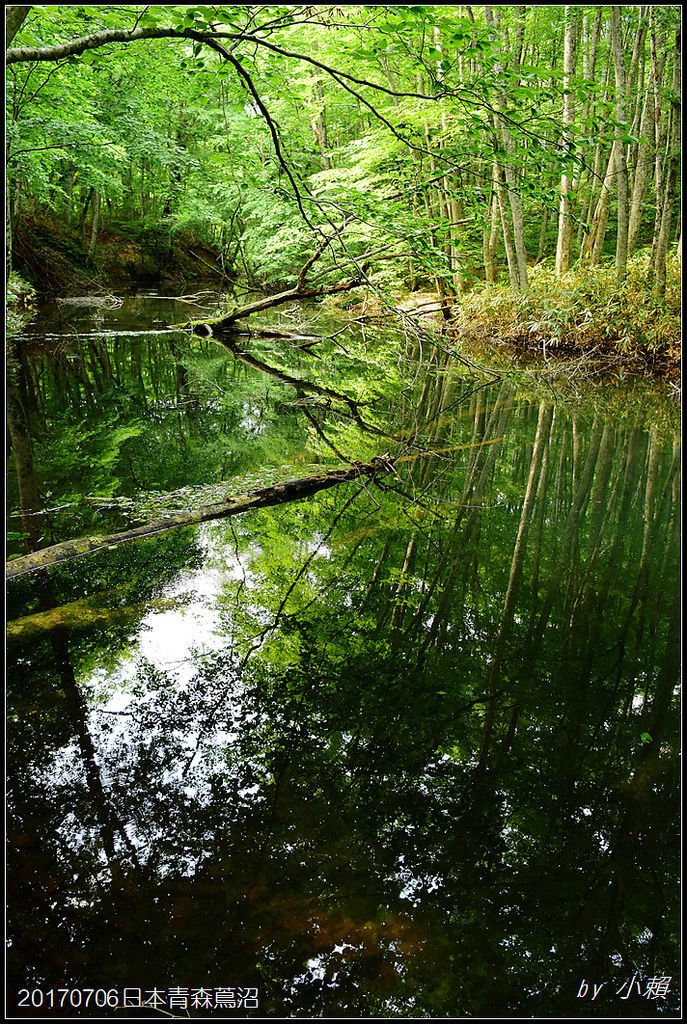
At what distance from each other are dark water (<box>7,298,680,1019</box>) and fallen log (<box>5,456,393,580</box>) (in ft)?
0.37

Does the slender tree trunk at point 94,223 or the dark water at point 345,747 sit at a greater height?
the slender tree trunk at point 94,223

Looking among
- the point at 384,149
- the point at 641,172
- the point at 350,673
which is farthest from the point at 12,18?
the point at 384,149

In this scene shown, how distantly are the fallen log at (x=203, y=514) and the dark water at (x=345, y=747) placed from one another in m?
0.11

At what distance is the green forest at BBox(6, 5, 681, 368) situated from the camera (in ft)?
13.3

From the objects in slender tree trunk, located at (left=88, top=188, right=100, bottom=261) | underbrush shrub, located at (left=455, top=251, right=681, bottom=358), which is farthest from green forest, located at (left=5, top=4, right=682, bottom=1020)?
slender tree trunk, located at (left=88, top=188, right=100, bottom=261)

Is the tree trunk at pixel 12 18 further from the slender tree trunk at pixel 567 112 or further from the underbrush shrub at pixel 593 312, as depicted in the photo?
the underbrush shrub at pixel 593 312

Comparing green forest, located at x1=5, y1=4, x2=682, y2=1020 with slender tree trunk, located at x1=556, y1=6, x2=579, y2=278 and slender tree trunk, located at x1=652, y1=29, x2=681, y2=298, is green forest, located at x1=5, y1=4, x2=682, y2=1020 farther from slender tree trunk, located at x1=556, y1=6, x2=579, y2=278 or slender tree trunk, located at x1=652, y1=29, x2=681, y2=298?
slender tree trunk, located at x1=556, y1=6, x2=579, y2=278

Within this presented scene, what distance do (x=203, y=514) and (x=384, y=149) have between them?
12845 mm

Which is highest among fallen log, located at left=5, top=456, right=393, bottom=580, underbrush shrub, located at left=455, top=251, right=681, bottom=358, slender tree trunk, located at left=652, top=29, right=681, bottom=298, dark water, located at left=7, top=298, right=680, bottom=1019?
slender tree trunk, located at left=652, top=29, right=681, bottom=298

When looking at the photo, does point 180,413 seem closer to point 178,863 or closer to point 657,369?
point 178,863

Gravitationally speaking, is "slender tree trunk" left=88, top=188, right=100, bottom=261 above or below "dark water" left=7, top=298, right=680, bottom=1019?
above

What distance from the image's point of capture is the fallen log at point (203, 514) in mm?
4223

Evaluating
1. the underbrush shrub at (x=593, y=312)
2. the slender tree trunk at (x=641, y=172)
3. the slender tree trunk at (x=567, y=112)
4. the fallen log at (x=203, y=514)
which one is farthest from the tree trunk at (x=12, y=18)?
the slender tree trunk at (x=641, y=172)

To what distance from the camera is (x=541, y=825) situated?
2.53 meters
